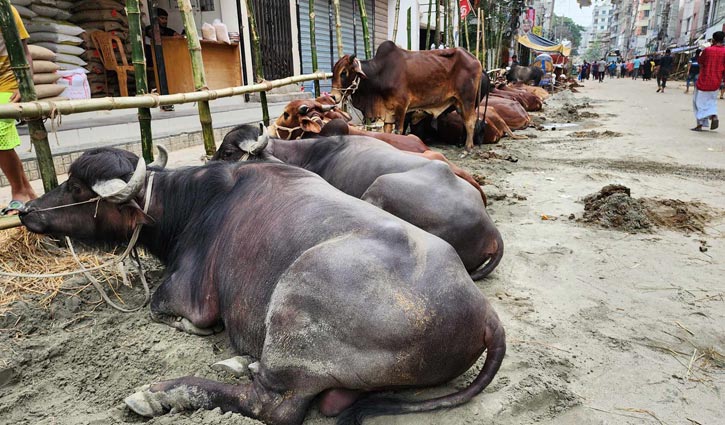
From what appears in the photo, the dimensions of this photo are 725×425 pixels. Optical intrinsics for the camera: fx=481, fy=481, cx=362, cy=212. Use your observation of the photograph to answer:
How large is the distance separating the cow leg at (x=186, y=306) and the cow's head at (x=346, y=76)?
5130 millimetres

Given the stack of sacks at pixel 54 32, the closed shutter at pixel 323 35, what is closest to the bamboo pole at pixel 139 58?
the stack of sacks at pixel 54 32

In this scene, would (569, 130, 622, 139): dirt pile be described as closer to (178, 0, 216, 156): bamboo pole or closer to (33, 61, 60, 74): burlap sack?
(178, 0, 216, 156): bamboo pole

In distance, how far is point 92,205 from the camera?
278cm

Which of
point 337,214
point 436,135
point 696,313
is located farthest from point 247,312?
point 436,135

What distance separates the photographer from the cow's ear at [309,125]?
4875 millimetres

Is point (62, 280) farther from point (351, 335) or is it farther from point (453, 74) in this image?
point (453, 74)

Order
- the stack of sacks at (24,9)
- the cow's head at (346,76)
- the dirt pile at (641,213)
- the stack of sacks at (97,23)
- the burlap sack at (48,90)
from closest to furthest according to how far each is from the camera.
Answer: the dirt pile at (641,213) → the burlap sack at (48,90) → the stack of sacks at (24,9) → the cow's head at (346,76) → the stack of sacks at (97,23)

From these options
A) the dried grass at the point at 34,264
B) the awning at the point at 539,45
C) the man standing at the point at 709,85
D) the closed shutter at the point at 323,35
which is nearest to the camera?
the dried grass at the point at 34,264

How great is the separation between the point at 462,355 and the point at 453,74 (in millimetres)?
7105

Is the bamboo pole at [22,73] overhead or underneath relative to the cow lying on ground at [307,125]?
overhead

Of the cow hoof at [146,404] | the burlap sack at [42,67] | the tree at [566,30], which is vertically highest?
the tree at [566,30]

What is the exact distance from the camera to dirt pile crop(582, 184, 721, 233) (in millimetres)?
4465

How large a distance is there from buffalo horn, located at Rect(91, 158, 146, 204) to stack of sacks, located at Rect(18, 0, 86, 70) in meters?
5.52

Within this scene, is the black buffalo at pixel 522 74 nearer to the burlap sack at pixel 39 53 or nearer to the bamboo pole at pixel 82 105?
the burlap sack at pixel 39 53
